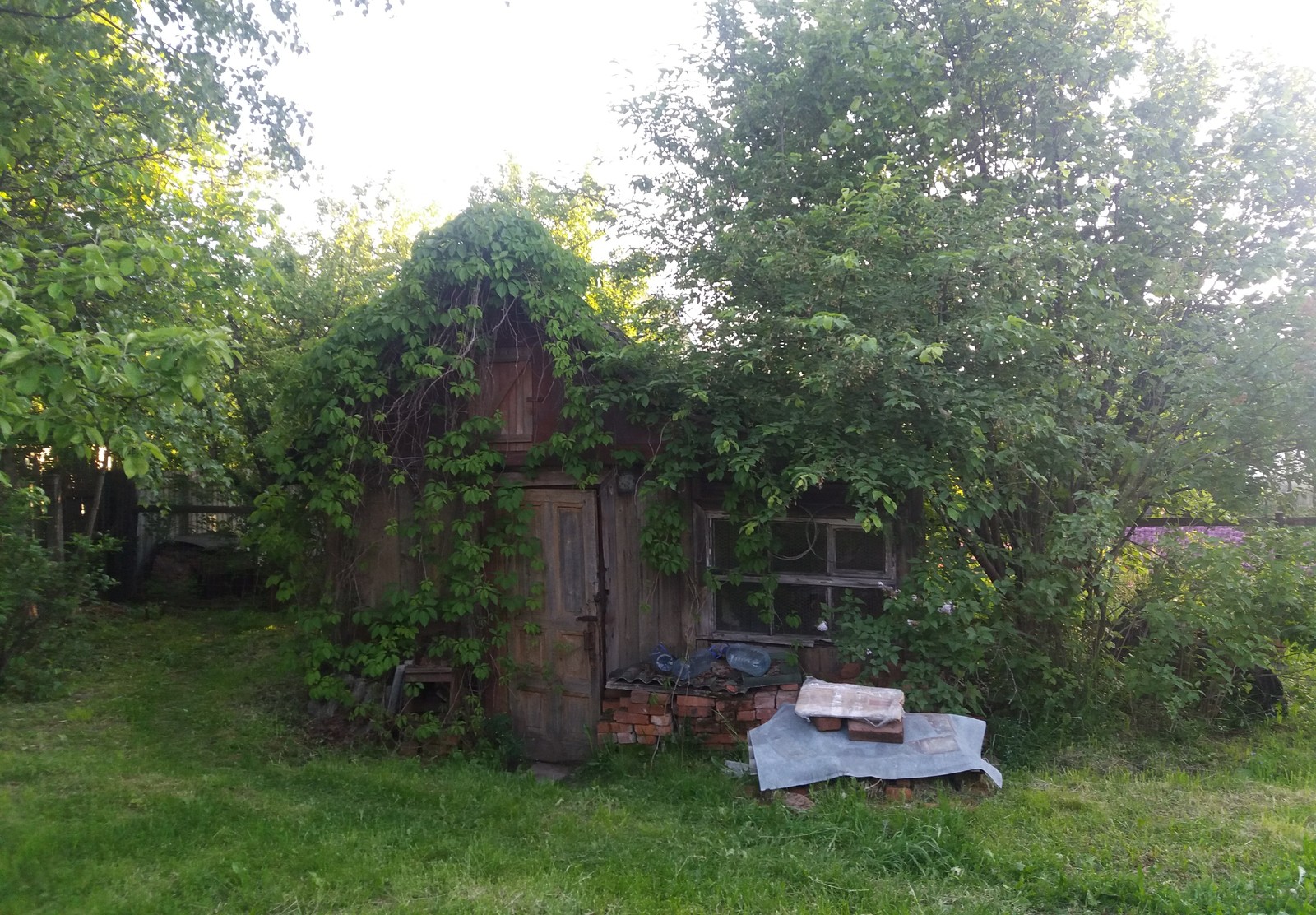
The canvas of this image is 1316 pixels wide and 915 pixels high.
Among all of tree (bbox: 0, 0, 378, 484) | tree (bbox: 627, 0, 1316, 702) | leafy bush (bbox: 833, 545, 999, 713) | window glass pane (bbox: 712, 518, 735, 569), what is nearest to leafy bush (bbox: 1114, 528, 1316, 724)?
tree (bbox: 627, 0, 1316, 702)

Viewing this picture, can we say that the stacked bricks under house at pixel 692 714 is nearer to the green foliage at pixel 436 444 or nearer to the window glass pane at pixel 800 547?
the window glass pane at pixel 800 547

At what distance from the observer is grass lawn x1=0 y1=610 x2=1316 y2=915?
417cm

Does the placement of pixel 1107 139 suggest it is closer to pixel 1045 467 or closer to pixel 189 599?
pixel 1045 467

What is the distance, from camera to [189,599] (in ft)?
44.1

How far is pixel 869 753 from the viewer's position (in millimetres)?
5551

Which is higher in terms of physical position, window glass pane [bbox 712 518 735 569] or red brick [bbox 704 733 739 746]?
window glass pane [bbox 712 518 735 569]

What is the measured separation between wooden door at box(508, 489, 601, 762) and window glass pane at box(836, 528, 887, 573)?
195cm

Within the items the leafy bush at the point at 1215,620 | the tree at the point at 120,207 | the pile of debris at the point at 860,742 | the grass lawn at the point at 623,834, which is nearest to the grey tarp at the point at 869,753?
the pile of debris at the point at 860,742

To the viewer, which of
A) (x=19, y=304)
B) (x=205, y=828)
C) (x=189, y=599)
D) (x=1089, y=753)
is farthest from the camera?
(x=189, y=599)

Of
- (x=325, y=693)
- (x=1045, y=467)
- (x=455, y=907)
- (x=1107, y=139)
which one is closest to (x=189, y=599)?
(x=325, y=693)

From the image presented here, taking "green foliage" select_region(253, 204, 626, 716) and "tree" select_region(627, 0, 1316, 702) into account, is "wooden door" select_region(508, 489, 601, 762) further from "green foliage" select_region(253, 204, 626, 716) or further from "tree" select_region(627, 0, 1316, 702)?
"tree" select_region(627, 0, 1316, 702)

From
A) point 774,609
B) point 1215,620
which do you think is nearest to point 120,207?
point 774,609

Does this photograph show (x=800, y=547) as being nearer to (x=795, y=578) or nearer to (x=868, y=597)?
(x=795, y=578)

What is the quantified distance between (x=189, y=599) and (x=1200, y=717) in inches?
509
